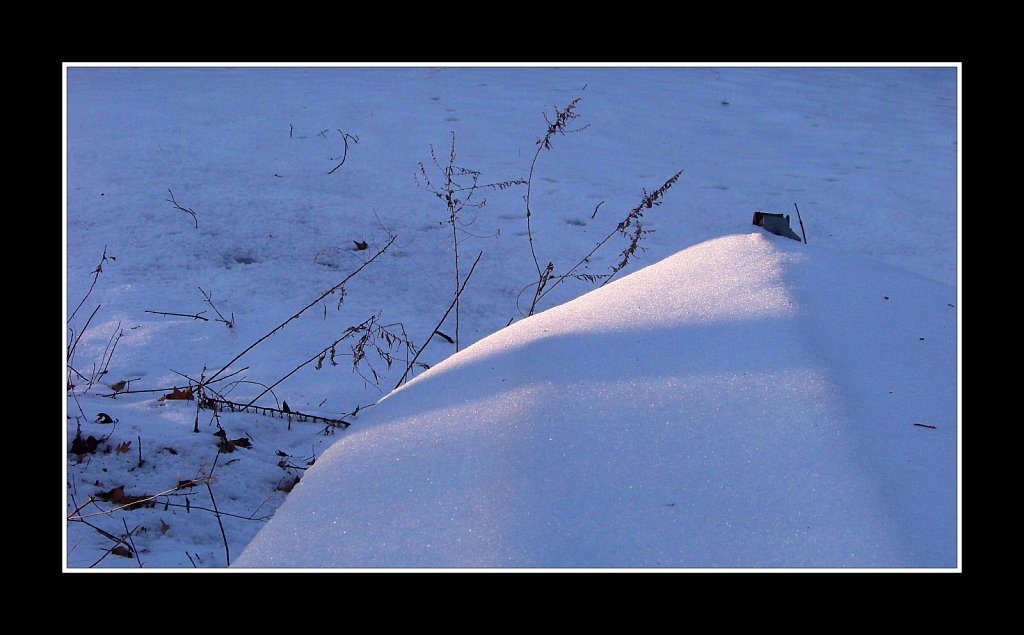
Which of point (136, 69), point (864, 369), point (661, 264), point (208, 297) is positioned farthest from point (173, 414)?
point (136, 69)

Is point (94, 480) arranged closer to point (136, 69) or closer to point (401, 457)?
point (401, 457)

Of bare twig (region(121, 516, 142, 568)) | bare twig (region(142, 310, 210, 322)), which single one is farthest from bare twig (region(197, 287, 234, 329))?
bare twig (region(121, 516, 142, 568))

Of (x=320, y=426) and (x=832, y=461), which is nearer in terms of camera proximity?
(x=832, y=461)

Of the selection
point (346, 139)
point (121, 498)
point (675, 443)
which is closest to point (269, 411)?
point (121, 498)

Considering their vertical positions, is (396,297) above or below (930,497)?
below

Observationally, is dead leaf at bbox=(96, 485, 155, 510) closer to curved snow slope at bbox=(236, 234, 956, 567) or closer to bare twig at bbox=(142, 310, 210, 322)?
curved snow slope at bbox=(236, 234, 956, 567)

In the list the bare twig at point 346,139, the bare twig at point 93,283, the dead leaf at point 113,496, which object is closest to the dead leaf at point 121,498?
the dead leaf at point 113,496

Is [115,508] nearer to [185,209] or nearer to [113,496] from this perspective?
[113,496]

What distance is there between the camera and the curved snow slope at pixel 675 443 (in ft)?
4.26

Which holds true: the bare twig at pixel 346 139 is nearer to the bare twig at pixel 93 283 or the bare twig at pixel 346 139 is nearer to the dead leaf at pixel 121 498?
the bare twig at pixel 93 283

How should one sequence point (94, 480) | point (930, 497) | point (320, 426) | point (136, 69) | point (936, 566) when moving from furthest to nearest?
point (136, 69), point (320, 426), point (94, 480), point (930, 497), point (936, 566)

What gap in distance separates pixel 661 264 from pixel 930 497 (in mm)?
1153

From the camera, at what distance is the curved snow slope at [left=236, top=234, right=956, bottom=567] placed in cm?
130

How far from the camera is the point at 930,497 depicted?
136 cm
